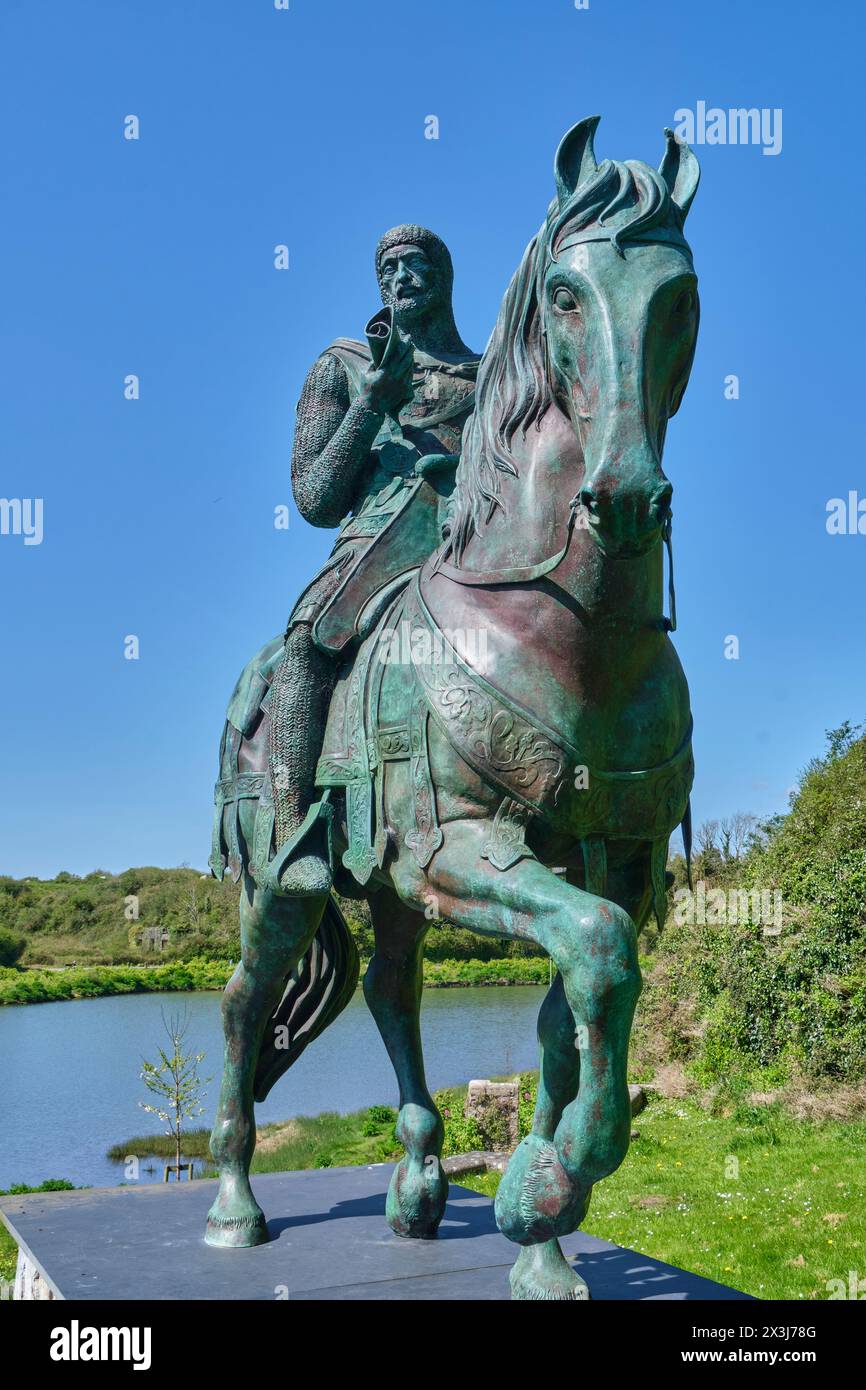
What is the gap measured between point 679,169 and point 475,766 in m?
1.85

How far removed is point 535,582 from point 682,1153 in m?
10.3

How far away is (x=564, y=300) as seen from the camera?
347 centimetres

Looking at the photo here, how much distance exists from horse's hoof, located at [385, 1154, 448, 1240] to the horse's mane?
2.76 m

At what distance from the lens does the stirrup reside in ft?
15.7

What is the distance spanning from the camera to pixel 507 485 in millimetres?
3879

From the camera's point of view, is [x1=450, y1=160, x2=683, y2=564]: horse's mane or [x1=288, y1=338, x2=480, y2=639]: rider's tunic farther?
[x1=288, y1=338, x2=480, y2=639]: rider's tunic

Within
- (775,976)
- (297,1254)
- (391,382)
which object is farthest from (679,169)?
(775,976)

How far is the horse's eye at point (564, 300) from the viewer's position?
3449mm

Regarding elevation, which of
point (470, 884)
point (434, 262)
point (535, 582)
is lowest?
point (470, 884)

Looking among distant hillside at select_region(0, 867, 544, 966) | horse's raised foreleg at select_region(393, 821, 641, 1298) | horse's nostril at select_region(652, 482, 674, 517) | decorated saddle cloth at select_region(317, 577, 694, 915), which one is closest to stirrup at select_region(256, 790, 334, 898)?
decorated saddle cloth at select_region(317, 577, 694, 915)

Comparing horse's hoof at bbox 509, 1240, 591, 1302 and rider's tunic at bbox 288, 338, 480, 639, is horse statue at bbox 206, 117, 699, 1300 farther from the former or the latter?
rider's tunic at bbox 288, 338, 480, 639

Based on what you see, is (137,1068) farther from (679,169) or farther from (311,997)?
(679,169)
